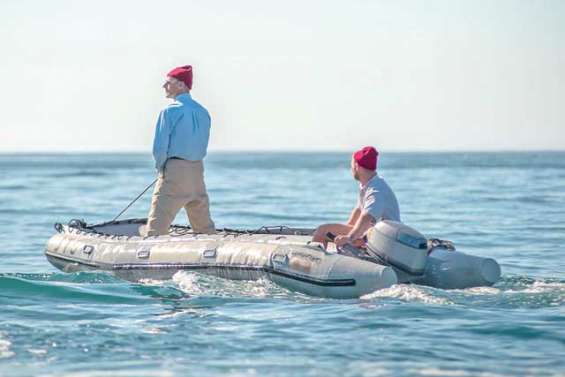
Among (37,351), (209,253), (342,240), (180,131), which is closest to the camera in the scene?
(37,351)

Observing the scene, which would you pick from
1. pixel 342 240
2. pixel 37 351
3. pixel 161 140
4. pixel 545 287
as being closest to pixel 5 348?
pixel 37 351

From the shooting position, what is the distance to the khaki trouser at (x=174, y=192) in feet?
41.4

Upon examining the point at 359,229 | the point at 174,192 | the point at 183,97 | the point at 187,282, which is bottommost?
the point at 187,282

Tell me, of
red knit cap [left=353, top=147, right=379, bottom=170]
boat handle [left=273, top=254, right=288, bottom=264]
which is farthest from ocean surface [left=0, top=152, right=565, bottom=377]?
red knit cap [left=353, top=147, right=379, bottom=170]

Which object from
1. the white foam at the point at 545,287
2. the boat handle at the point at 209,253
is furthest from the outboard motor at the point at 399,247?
the boat handle at the point at 209,253

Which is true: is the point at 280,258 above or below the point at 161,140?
below

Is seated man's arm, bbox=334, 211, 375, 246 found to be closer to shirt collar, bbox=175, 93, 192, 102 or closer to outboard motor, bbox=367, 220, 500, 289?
outboard motor, bbox=367, 220, 500, 289

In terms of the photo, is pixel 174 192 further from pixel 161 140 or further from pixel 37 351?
pixel 37 351

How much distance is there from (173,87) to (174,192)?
1.11 m

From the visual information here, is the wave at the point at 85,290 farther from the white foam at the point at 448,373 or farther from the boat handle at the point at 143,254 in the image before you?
the white foam at the point at 448,373

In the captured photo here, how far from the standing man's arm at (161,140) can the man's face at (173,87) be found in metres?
0.31

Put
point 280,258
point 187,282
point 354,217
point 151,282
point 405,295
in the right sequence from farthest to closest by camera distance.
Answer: point 151,282 → point 187,282 → point 354,217 → point 280,258 → point 405,295

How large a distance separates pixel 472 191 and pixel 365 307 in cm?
2881

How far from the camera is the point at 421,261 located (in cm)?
1110
